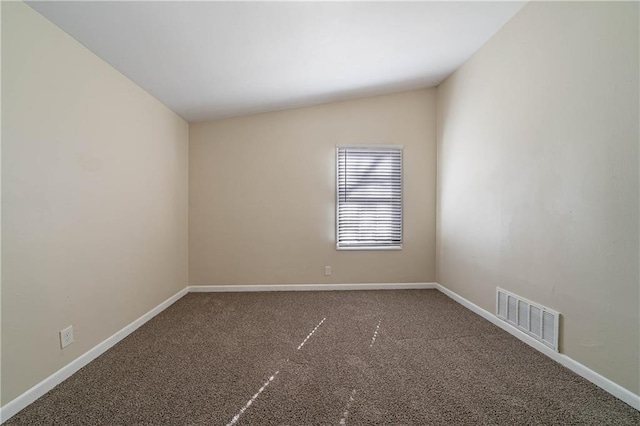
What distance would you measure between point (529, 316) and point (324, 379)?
1785 millimetres

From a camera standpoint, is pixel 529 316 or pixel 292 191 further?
pixel 292 191

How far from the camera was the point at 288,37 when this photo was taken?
2.31m

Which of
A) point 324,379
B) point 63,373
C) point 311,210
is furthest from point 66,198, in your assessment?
point 311,210

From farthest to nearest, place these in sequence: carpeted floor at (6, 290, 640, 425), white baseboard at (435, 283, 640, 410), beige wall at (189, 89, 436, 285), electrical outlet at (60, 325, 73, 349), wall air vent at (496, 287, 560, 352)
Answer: beige wall at (189, 89, 436, 285) → wall air vent at (496, 287, 560, 352) → electrical outlet at (60, 325, 73, 349) → white baseboard at (435, 283, 640, 410) → carpeted floor at (6, 290, 640, 425)

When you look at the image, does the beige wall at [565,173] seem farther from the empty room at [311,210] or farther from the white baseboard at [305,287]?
the white baseboard at [305,287]

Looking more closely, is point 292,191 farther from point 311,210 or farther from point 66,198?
point 66,198

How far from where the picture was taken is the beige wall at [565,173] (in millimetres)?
1697

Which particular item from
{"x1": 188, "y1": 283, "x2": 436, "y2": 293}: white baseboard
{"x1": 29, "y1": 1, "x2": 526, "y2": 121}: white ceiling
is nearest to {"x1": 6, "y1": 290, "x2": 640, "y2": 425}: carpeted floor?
{"x1": 188, "y1": 283, "x2": 436, "y2": 293}: white baseboard

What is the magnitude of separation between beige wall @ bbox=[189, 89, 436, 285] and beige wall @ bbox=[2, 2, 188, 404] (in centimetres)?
95

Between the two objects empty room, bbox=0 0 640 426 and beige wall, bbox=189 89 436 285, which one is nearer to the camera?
empty room, bbox=0 0 640 426

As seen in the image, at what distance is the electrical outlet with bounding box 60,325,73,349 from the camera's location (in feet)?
6.25

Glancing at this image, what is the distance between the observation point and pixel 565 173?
6.81ft

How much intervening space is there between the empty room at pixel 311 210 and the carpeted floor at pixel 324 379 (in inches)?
0.7

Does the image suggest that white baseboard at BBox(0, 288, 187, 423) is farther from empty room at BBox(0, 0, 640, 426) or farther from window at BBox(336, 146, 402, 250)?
window at BBox(336, 146, 402, 250)
